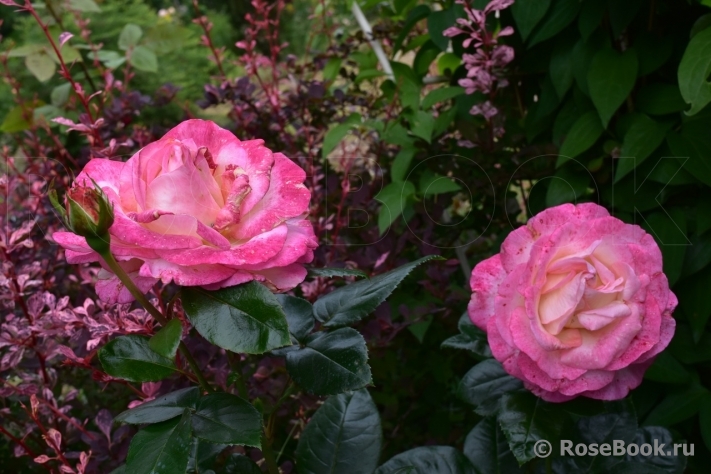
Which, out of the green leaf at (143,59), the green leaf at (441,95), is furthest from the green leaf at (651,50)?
the green leaf at (143,59)

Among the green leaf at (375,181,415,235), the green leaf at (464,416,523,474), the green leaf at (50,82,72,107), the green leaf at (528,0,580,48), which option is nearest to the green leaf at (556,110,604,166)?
the green leaf at (528,0,580,48)

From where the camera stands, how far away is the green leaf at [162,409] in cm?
50

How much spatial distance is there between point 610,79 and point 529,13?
0.16 metres

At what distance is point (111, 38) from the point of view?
5.08m

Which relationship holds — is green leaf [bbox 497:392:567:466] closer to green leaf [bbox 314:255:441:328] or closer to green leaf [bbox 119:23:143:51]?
green leaf [bbox 314:255:441:328]

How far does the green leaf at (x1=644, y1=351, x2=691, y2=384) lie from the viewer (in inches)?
40.6

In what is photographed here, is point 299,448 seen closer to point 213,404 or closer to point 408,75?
point 213,404

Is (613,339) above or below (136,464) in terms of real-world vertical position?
below

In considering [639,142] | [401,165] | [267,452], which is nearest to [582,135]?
[639,142]

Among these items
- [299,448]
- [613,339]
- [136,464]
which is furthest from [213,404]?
[613,339]

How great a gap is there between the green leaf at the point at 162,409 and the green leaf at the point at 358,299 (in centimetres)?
13

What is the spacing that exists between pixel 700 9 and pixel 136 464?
103 centimetres

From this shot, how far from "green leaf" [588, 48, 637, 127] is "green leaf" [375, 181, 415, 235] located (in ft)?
1.13

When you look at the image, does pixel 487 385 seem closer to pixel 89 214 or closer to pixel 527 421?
pixel 527 421
